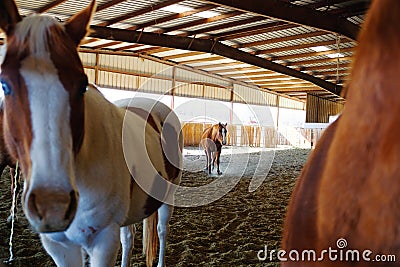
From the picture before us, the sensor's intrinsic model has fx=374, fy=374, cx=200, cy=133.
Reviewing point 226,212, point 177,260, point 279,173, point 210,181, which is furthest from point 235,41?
point 177,260

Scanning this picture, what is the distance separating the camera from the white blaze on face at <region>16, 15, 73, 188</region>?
1060mm

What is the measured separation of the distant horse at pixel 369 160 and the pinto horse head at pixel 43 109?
0.79 meters

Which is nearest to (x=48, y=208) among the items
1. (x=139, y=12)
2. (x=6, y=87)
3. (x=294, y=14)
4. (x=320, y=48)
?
(x=6, y=87)

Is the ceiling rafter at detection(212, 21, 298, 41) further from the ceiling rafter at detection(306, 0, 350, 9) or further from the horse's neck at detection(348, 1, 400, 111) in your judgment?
the horse's neck at detection(348, 1, 400, 111)

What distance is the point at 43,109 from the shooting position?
1075 mm

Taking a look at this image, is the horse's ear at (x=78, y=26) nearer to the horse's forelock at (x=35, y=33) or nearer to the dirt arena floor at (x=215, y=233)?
the horse's forelock at (x=35, y=33)

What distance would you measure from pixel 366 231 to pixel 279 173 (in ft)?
28.4

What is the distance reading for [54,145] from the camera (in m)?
1.08

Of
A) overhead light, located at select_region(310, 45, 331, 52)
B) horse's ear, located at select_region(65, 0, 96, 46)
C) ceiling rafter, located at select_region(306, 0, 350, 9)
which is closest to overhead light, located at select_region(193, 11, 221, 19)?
ceiling rafter, located at select_region(306, 0, 350, 9)

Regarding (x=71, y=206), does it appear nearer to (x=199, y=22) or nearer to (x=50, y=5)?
(x=50, y=5)

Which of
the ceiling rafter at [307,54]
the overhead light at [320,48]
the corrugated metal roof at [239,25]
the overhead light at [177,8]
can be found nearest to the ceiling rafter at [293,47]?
the corrugated metal roof at [239,25]

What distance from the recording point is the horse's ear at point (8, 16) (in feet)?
3.95

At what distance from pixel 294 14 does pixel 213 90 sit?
562 inches

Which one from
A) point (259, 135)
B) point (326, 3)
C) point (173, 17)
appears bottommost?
point (259, 135)
